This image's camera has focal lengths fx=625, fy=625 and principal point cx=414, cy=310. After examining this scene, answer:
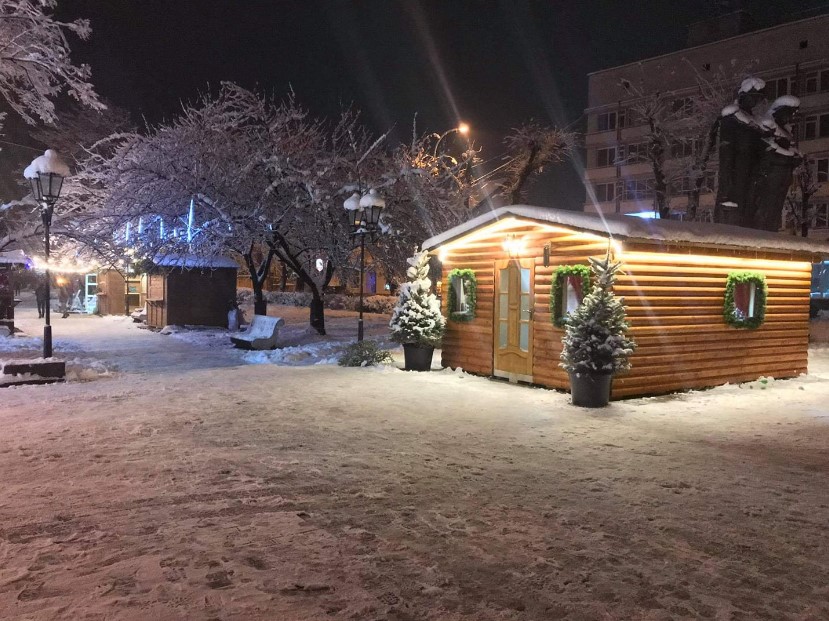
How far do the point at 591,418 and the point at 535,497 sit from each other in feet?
11.1

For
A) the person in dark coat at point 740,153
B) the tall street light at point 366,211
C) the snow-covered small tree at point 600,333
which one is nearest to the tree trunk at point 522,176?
the person in dark coat at point 740,153

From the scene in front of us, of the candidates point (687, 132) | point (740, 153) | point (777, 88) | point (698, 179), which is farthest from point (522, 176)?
point (777, 88)

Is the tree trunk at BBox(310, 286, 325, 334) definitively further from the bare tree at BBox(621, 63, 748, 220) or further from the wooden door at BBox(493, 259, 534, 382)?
the bare tree at BBox(621, 63, 748, 220)

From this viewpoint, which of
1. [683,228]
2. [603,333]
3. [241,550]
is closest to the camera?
[241,550]

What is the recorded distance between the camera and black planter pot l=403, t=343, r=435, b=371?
41.1 ft

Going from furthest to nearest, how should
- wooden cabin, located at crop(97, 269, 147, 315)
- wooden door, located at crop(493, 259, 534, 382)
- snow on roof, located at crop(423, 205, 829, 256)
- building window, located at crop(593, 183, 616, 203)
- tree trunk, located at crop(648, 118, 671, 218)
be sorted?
Answer: building window, located at crop(593, 183, 616, 203) → wooden cabin, located at crop(97, 269, 147, 315) → tree trunk, located at crop(648, 118, 671, 218) → wooden door, located at crop(493, 259, 534, 382) → snow on roof, located at crop(423, 205, 829, 256)

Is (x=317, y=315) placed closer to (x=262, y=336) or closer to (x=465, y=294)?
(x=262, y=336)

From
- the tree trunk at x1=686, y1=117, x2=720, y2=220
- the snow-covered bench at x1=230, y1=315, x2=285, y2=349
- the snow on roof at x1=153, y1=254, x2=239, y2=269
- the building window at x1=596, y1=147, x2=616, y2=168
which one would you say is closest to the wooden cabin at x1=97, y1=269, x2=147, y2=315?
the snow on roof at x1=153, y1=254, x2=239, y2=269

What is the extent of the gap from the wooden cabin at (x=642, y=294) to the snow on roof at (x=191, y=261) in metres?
10.9

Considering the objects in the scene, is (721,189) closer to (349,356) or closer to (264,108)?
(349,356)

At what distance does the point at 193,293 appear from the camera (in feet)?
72.8

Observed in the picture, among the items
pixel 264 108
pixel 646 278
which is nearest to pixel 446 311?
pixel 646 278

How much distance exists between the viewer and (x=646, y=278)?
9719 mm

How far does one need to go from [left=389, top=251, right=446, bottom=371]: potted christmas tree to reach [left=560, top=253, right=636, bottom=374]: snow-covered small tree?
3.94 meters
